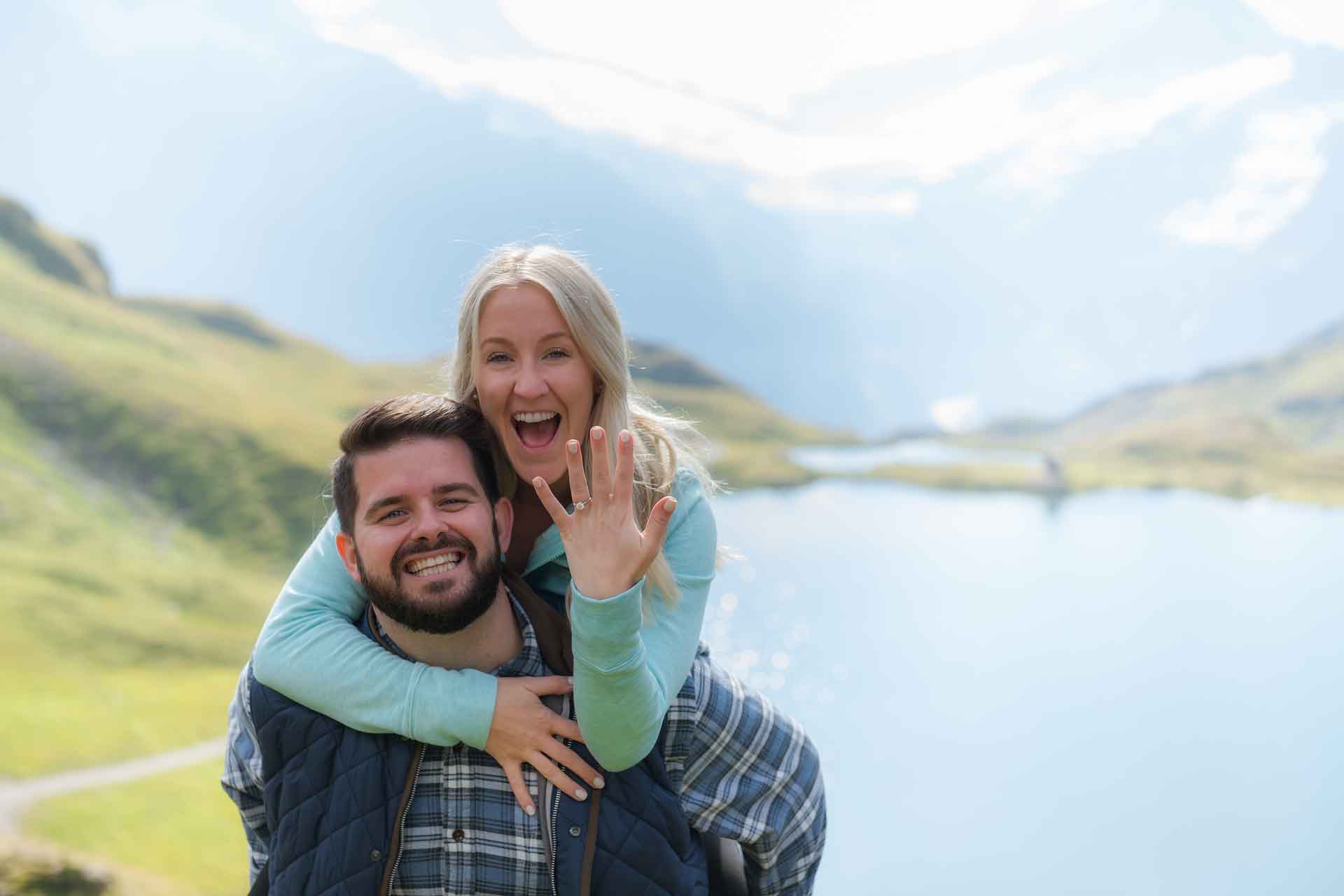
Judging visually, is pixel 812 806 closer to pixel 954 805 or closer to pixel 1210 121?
pixel 954 805

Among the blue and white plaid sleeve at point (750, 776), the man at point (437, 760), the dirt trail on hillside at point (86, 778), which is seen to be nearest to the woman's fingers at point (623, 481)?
the man at point (437, 760)

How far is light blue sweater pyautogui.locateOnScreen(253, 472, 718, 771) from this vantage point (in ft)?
5.69

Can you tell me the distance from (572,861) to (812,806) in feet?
2.75

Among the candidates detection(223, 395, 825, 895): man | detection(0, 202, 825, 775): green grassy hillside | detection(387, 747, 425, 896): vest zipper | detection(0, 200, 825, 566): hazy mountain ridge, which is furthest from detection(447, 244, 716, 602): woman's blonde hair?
detection(0, 200, 825, 566): hazy mountain ridge

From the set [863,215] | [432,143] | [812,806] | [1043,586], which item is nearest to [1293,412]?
[1043,586]

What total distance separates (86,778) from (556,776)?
11.2 metres

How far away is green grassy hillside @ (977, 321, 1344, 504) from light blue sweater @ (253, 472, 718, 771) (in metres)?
20.4

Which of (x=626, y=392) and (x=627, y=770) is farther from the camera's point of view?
(x=626, y=392)

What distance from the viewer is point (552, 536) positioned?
230 centimetres

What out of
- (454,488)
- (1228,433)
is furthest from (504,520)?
(1228,433)

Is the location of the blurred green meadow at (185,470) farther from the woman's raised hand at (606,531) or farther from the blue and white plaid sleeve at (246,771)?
the woman's raised hand at (606,531)

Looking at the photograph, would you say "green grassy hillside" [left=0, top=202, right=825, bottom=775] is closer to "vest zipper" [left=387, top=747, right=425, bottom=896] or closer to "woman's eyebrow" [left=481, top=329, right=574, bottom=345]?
"woman's eyebrow" [left=481, top=329, right=574, bottom=345]

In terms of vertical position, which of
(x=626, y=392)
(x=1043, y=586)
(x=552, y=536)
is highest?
(x=1043, y=586)

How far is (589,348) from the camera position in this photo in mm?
2312
